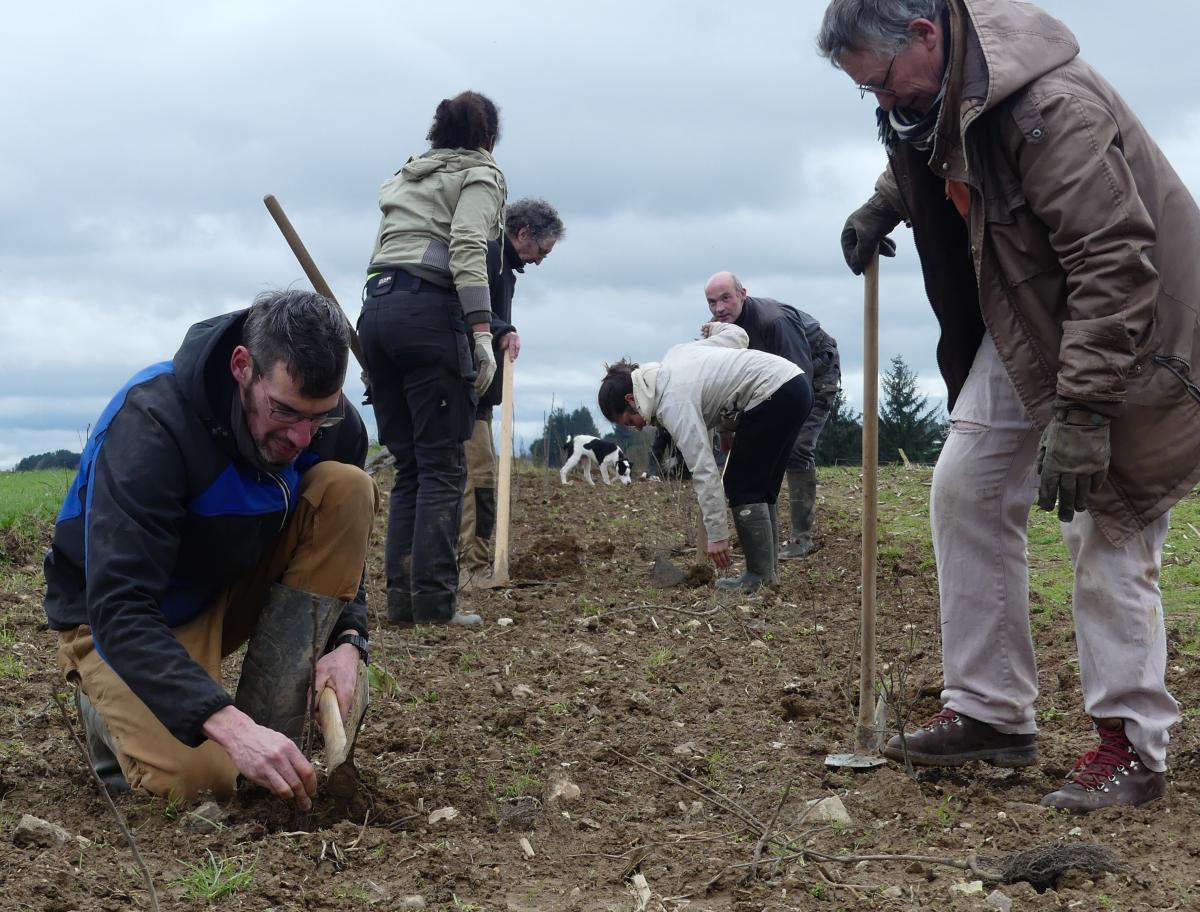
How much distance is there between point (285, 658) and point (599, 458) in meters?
11.5

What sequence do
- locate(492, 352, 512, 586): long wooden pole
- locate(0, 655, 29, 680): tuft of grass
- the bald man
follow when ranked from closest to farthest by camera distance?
locate(0, 655, 29, 680): tuft of grass
locate(492, 352, 512, 586): long wooden pole
the bald man

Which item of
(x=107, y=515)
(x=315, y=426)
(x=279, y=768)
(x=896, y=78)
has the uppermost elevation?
(x=896, y=78)

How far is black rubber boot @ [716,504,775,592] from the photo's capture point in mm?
6574

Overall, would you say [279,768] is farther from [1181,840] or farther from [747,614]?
[747,614]

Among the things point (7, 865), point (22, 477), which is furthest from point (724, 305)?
point (22, 477)

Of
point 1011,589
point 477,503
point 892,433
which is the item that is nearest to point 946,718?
point 1011,589

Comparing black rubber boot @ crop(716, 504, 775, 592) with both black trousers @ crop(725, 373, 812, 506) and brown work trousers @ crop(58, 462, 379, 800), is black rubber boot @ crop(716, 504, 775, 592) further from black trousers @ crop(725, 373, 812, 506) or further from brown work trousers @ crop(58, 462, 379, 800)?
brown work trousers @ crop(58, 462, 379, 800)

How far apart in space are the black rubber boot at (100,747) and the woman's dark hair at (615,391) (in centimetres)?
361

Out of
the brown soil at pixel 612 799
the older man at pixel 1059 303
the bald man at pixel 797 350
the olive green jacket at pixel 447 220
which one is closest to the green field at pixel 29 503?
the olive green jacket at pixel 447 220

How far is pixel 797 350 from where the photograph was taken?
8.00 metres

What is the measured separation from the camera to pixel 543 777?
3.48 m

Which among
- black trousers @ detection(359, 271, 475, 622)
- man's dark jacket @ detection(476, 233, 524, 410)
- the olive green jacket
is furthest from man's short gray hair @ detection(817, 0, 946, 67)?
man's dark jacket @ detection(476, 233, 524, 410)

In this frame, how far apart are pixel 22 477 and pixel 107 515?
13.3m

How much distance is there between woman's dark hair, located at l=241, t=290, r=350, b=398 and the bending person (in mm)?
3524
